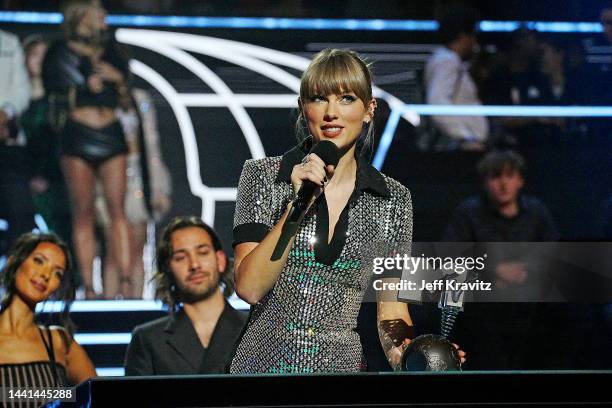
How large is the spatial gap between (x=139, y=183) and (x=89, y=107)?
1.21ft

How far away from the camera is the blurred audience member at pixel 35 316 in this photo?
132 inches

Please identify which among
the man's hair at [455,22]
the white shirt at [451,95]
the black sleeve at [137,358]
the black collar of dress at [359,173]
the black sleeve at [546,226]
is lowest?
the black sleeve at [137,358]

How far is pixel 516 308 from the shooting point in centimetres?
353

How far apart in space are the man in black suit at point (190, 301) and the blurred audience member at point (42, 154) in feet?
1.37

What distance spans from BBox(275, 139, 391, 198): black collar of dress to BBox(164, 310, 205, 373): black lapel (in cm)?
192

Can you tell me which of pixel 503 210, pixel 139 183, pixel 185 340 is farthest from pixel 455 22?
pixel 185 340

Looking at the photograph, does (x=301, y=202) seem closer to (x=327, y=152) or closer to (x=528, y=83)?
(x=327, y=152)

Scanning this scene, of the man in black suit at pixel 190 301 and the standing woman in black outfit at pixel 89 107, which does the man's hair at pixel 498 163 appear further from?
the standing woman in black outfit at pixel 89 107

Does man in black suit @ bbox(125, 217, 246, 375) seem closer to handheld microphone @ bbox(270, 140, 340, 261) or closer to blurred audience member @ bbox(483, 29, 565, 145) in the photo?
blurred audience member @ bbox(483, 29, 565, 145)

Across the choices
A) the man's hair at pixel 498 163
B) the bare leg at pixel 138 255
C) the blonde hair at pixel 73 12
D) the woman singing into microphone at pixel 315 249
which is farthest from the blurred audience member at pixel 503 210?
the woman singing into microphone at pixel 315 249

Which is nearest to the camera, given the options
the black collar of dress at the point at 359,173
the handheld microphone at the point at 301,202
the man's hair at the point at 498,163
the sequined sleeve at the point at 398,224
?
the handheld microphone at the point at 301,202

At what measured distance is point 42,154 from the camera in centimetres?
349

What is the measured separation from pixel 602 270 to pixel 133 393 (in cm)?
294

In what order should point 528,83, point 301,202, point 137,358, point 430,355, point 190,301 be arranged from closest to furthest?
1. point 301,202
2. point 430,355
3. point 137,358
4. point 190,301
5. point 528,83
